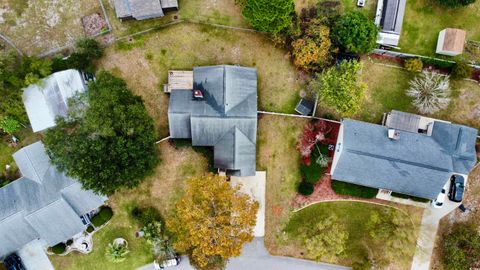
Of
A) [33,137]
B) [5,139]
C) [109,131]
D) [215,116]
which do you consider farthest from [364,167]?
[5,139]

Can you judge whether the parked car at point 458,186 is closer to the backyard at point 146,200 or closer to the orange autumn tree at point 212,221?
the orange autumn tree at point 212,221

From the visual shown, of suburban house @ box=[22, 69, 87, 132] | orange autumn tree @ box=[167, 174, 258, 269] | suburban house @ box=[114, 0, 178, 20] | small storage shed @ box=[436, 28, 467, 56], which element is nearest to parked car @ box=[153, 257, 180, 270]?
orange autumn tree @ box=[167, 174, 258, 269]

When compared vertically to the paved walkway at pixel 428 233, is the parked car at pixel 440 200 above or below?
above

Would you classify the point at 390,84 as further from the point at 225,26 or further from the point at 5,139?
the point at 5,139

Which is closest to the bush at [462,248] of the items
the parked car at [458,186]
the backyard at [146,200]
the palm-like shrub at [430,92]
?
the parked car at [458,186]

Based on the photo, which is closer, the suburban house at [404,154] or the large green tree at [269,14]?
the large green tree at [269,14]

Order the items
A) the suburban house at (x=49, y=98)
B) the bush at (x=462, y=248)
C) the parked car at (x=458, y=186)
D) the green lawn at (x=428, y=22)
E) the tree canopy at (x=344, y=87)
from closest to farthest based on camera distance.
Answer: the tree canopy at (x=344, y=87)
the suburban house at (x=49, y=98)
the bush at (x=462, y=248)
the parked car at (x=458, y=186)
the green lawn at (x=428, y=22)

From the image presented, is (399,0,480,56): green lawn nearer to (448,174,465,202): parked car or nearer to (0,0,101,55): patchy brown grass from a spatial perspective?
(448,174,465,202): parked car
